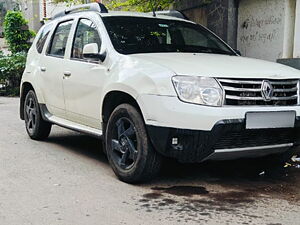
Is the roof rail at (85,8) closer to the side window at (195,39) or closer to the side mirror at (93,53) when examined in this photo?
the side mirror at (93,53)

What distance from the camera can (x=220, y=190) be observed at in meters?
4.37

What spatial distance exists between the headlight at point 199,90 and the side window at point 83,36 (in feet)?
5.31

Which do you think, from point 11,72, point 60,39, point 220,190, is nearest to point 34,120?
point 60,39

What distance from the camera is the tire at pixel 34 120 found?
6.65 metres

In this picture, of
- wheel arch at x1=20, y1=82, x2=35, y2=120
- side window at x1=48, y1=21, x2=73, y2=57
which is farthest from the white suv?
wheel arch at x1=20, y1=82, x2=35, y2=120

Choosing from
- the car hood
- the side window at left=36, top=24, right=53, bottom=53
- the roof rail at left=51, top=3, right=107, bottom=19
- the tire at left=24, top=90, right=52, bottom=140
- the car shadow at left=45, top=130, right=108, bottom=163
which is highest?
the roof rail at left=51, top=3, right=107, bottom=19

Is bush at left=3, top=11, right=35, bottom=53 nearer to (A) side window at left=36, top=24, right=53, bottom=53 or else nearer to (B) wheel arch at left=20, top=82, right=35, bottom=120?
(B) wheel arch at left=20, top=82, right=35, bottom=120

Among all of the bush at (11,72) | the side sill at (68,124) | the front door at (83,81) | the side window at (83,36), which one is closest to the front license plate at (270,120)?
the front door at (83,81)

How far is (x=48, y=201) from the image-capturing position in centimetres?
404

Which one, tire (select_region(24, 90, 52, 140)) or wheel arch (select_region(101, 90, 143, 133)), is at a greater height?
wheel arch (select_region(101, 90, 143, 133))

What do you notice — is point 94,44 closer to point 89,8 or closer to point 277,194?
point 89,8

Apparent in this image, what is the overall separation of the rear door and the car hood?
159 centimetres

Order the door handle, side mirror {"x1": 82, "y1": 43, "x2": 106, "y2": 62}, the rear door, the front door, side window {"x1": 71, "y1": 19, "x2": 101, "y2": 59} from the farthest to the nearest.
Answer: the rear door → the door handle → side window {"x1": 71, "y1": 19, "x2": 101, "y2": 59} → the front door → side mirror {"x1": 82, "y1": 43, "x2": 106, "y2": 62}

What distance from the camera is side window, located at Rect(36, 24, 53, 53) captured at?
6.66m
